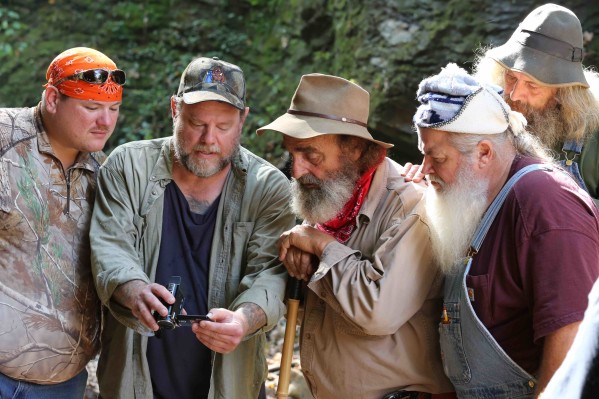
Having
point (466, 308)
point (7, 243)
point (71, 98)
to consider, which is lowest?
point (7, 243)

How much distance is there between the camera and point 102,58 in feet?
13.4

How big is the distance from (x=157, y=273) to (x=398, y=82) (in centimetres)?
447

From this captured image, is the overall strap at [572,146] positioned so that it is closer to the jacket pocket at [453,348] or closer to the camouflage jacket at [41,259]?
the jacket pocket at [453,348]

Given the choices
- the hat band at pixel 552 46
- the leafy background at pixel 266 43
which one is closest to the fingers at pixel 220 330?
the hat band at pixel 552 46

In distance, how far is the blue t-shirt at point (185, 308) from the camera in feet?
12.5

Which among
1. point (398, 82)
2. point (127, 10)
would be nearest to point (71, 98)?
point (398, 82)

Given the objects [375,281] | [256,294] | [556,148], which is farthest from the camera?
[556,148]

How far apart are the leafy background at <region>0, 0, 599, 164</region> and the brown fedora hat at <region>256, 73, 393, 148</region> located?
3979mm

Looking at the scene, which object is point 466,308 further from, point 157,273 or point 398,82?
point 398,82

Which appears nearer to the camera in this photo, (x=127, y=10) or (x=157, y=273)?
(x=157, y=273)

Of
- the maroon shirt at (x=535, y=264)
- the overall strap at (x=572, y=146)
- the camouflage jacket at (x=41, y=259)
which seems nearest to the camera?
the maroon shirt at (x=535, y=264)

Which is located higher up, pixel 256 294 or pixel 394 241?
pixel 394 241

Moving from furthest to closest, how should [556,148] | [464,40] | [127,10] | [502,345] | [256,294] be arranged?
1. [127,10]
2. [464,40]
3. [556,148]
4. [256,294]
5. [502,345]

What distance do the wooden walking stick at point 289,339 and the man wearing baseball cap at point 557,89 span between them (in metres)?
1.40
